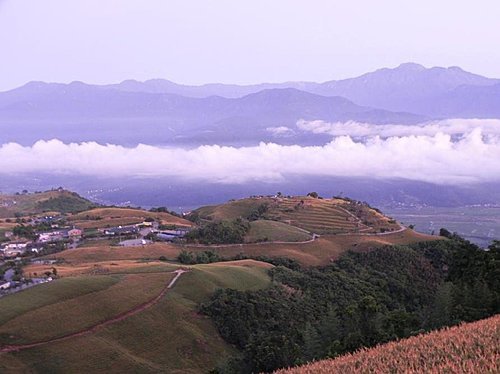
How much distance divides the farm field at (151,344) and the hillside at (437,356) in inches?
975

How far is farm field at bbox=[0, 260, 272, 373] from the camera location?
1674 inches

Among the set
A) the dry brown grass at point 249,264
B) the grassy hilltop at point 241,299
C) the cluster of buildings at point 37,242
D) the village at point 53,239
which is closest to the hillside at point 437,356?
the grassy hilltop at point 241,299

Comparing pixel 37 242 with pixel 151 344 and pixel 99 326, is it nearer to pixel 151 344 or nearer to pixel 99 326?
pixel 99 326

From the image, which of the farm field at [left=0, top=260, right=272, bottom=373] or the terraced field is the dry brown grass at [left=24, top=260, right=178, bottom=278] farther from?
the terraced field

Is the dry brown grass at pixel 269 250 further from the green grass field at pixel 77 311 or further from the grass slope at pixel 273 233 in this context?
the green grass field at pixel 77 311

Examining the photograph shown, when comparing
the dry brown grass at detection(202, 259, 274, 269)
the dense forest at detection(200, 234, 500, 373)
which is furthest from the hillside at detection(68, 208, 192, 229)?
the dense forest at detection(200, 234, 500, 373)

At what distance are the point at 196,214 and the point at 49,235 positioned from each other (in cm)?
3547

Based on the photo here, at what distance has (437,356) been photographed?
18.0 metres

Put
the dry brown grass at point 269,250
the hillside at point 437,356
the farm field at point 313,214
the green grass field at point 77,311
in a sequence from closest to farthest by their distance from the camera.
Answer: the hillside at point 437,356, the green grass field at point 77,311, the dry brown grass at point 269,250, the farm field at point 313,214

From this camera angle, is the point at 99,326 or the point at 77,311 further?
the point at 77,311

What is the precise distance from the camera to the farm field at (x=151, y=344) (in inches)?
1674

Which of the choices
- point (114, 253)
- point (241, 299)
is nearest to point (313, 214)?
point (114, 253)

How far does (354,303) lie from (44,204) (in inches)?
4840

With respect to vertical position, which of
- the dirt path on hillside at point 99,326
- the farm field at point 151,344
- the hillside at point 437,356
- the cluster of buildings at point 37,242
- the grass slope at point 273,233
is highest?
the hillside at point 437,356
